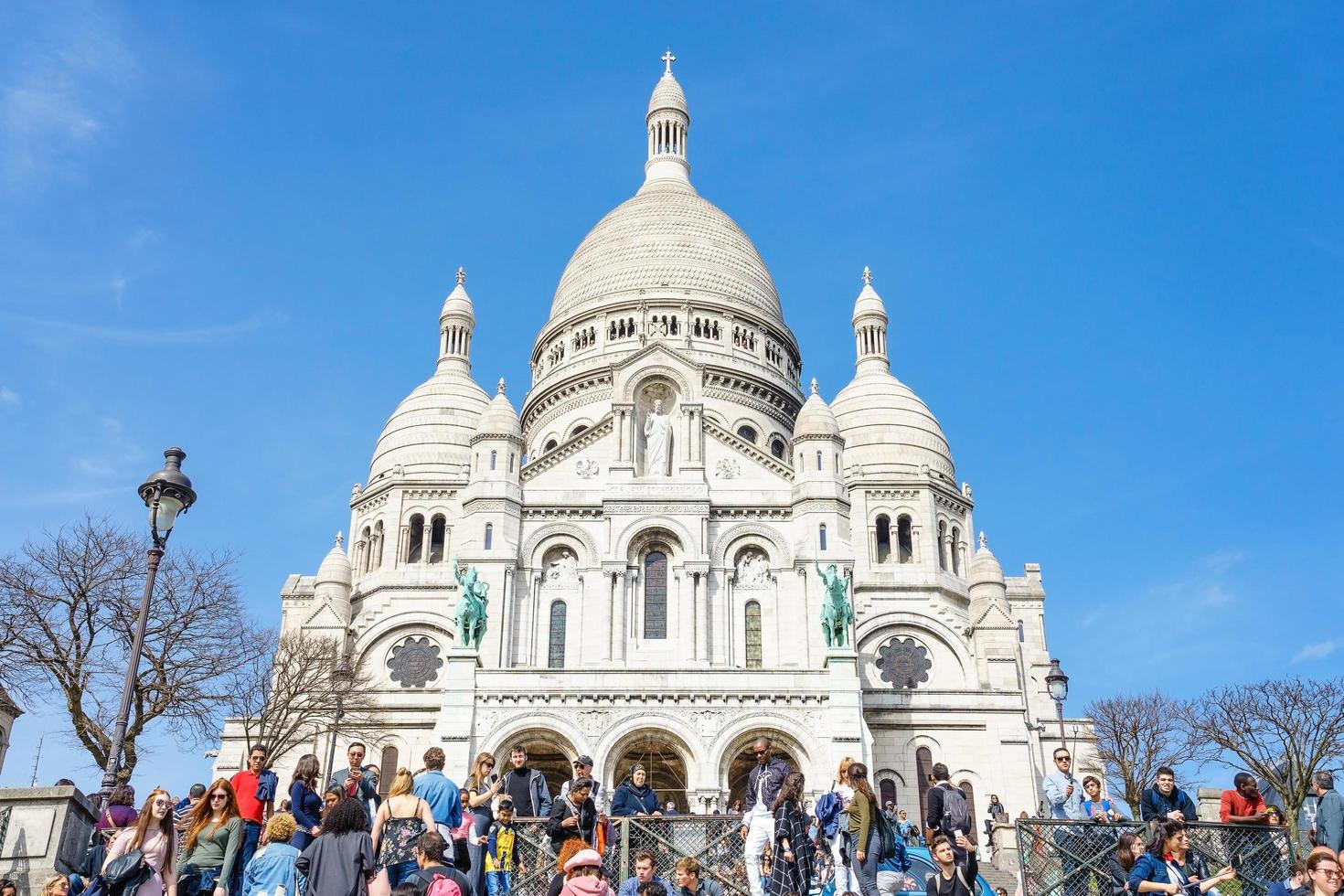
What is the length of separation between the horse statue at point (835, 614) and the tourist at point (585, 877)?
26634mm

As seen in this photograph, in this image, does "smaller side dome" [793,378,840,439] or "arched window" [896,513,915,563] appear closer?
"smaller side dome" [793,378,840,439]

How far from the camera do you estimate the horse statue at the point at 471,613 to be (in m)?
38.2

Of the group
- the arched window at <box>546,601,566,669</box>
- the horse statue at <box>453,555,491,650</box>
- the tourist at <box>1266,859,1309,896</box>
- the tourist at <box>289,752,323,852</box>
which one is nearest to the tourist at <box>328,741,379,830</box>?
the tourist at <box>289,752,323,852</box>

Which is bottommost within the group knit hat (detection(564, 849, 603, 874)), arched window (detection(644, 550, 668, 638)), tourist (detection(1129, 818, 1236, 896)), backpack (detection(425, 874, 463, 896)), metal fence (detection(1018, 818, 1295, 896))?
backpack (detection(425, 874, 463, 896))

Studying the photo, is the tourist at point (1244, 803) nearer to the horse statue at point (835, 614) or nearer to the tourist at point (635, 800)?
the tourist at point (635, 800)

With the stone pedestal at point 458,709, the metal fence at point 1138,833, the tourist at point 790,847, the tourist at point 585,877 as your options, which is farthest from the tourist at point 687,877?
the stone pedestal at point 458,709

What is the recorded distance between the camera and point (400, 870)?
1322cm

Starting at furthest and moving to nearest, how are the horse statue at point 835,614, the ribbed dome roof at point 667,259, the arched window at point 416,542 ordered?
the ribbed dome roof at point 667,259
the arched window at point 416,542
the horse statue at point 835,614

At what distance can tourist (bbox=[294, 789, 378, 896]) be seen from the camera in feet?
38.4

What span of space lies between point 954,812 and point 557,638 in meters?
28.2

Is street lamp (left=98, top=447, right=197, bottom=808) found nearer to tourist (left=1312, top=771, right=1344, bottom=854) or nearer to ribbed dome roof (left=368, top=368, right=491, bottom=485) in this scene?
tourist (left=1312, top=771, right=1344, bottom=854)

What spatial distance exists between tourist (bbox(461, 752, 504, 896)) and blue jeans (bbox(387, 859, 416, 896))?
105 cm

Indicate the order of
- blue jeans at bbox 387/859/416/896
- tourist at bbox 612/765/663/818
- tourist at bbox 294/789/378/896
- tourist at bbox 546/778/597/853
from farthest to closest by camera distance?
tourist at bbox 612/765/663/818, tourist at bbox 546/778/597/853, blue jeans at bbox 387/859/416/896, tourist at bbox 294/789/378/896

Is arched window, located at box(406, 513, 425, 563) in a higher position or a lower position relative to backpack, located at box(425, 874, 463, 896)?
higher
